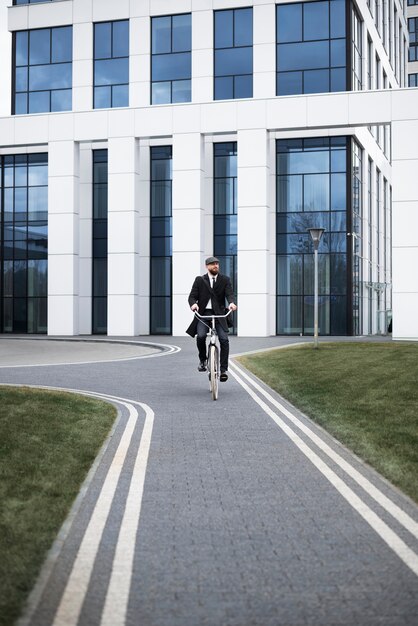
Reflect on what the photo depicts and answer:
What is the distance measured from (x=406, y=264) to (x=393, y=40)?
26065 millimetres

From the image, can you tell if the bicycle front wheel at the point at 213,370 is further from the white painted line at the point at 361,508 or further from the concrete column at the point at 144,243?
the concrete column at the point at 144,243

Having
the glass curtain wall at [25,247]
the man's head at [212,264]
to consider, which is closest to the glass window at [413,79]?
the glass curtain wall at [25,247]

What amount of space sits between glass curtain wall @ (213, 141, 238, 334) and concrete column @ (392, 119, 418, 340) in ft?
28.7

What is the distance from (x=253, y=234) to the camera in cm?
3659

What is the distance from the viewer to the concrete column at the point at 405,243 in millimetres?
33938

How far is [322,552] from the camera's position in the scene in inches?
201

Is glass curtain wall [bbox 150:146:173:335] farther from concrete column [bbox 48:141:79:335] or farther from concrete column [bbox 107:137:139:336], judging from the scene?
concrete column [bbox 48:141:79:335]

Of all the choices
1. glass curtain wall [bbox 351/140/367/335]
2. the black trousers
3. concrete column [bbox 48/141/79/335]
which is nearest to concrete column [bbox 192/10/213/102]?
concrete column [bbox 48/141/79/335]

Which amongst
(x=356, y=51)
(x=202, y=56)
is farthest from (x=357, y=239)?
(x=202, y=56)

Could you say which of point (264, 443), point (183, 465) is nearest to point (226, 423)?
point (264, 443)

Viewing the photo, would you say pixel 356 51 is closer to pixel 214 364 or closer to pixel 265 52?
pixel 265 52

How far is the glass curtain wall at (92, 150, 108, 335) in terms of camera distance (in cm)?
4194

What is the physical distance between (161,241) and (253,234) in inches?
248

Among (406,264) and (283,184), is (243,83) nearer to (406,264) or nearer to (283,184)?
(283,184)
